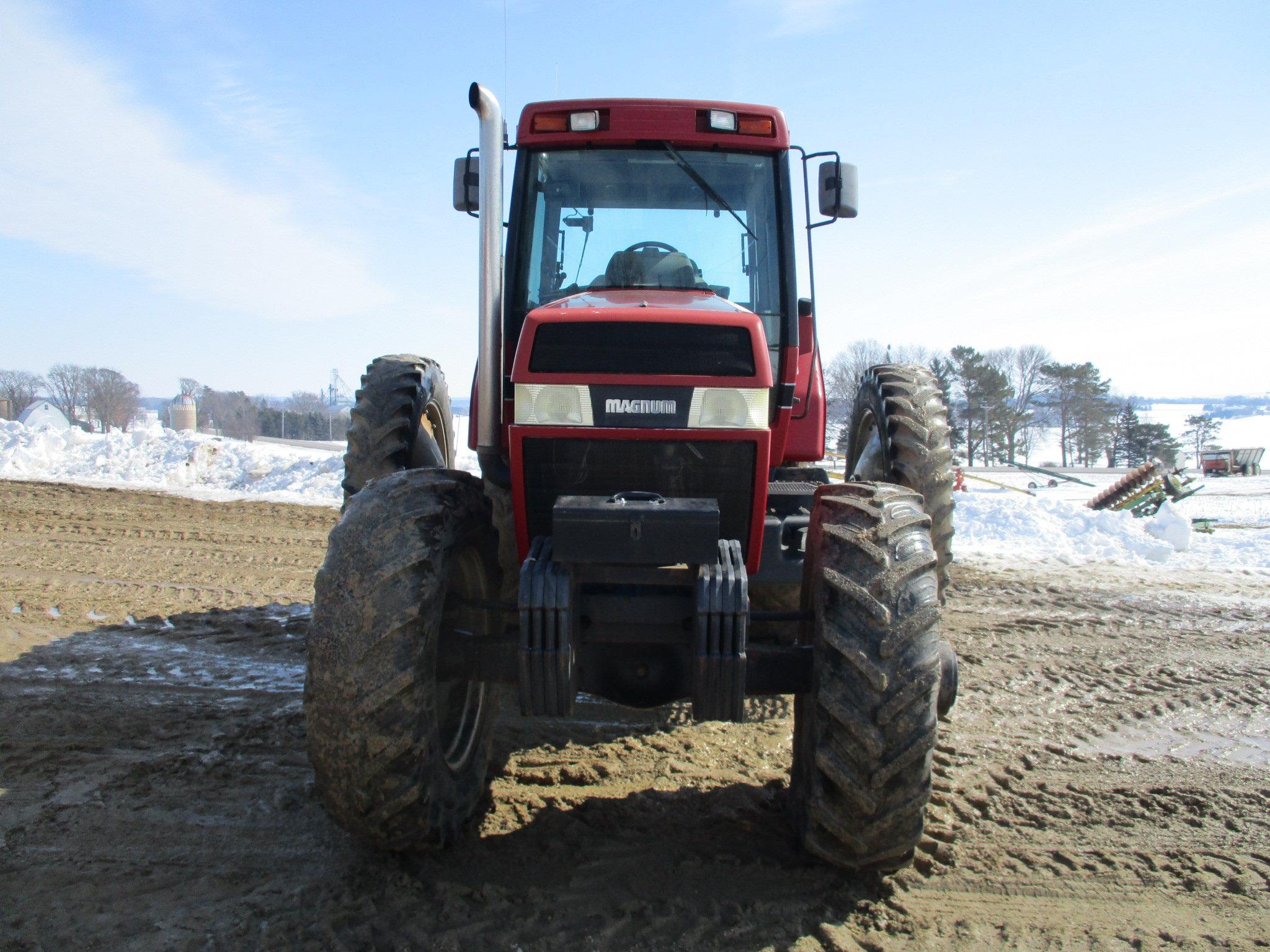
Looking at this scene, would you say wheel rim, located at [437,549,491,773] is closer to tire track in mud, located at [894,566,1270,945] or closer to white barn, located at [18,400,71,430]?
tire track in mud, located at [894,566,1270,945]

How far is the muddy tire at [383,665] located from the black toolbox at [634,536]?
1.56 feet

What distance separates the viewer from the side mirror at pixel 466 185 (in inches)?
176

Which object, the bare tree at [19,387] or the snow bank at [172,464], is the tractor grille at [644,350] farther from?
the bare tree at [19,387]

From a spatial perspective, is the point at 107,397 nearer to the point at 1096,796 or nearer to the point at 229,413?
the point at 229,413

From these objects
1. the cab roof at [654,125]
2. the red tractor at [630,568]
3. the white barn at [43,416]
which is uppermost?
the cab roof at [654,125]

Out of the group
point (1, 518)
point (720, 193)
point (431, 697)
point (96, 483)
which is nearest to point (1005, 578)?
point (720, 193)

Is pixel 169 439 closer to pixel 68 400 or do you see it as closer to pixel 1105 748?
pixel 1105 748

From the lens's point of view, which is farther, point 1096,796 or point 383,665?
point 1096,796

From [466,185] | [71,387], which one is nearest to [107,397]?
[71,387]

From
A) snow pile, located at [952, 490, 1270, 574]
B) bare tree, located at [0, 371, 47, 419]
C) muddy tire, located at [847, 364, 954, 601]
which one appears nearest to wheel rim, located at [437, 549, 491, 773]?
muddy tire, located at [847, 364, 954, 601]

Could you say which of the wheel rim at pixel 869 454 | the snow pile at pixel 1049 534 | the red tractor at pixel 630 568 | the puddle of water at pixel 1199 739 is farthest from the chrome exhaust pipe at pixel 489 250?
the snow pile at pixel 1049 534

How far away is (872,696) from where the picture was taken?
2846 millimetres

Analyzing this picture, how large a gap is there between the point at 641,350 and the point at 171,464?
14971 mm

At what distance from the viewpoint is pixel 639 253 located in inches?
171
